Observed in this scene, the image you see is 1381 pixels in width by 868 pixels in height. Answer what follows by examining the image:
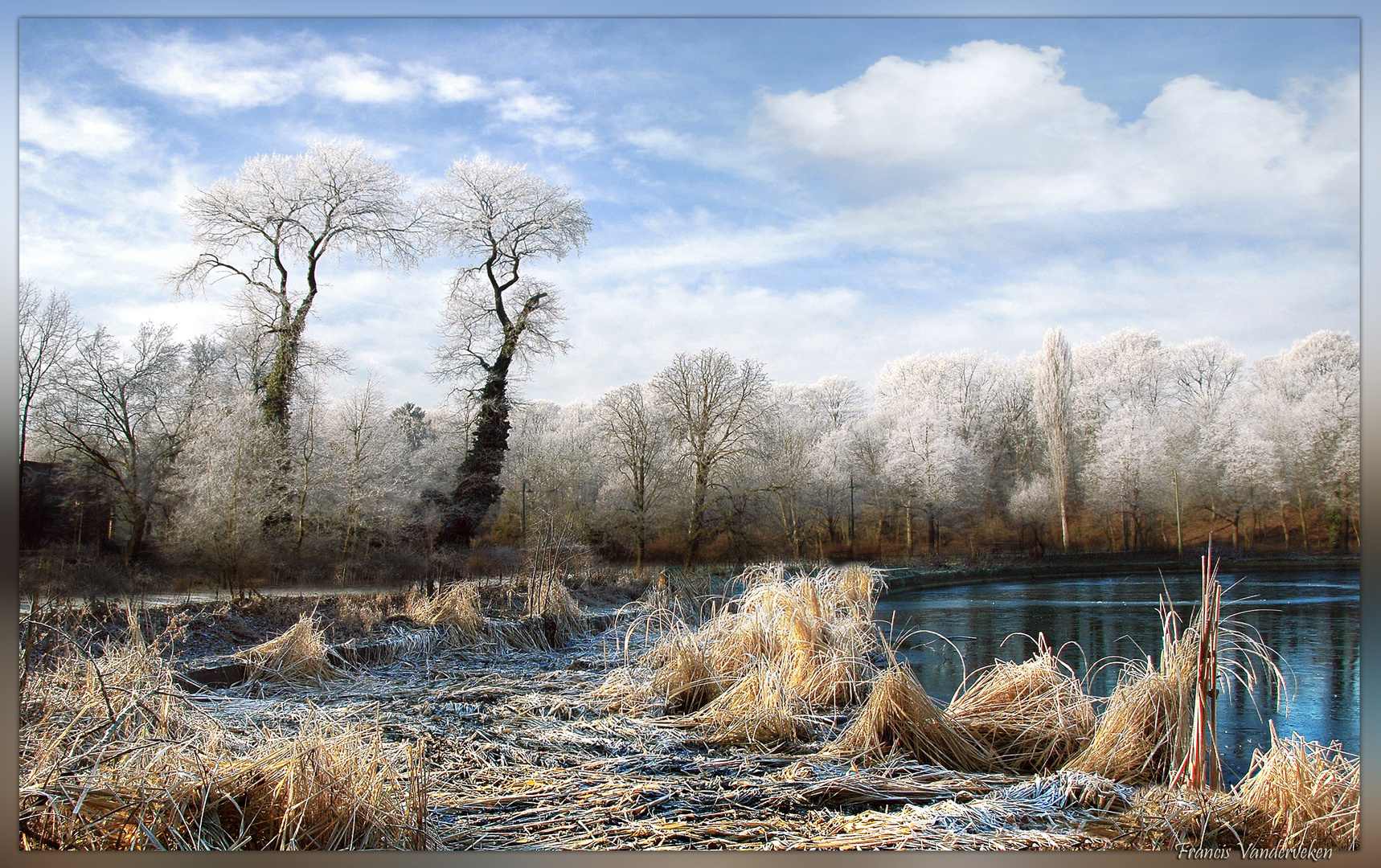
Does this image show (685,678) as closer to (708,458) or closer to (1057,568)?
(708,458)

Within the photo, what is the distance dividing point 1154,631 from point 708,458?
18.8ft

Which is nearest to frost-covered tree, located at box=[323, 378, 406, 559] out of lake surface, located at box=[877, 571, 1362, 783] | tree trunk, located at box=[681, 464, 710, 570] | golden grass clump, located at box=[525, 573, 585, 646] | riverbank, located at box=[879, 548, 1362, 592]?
golden grass clump, located at box=[525, 573, 585, 646]

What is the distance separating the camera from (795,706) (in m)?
3.38

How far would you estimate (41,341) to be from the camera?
4.55m

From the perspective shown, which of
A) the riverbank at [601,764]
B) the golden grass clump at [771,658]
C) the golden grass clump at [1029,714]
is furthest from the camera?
the golden grass clump at [771,658]

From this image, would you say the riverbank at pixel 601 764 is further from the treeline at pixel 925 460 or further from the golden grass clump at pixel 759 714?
the treeline at pixel 925 460

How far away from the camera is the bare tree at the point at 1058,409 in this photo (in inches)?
326

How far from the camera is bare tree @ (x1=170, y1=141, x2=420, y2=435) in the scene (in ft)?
23.1

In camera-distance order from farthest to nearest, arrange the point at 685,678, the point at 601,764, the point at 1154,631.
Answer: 1. the point at 1154,631
2. the point at 685,678
3. the point at 601,764

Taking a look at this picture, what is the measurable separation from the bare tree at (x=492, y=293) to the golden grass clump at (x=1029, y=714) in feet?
18.4

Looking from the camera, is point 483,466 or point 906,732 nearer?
point 906,732

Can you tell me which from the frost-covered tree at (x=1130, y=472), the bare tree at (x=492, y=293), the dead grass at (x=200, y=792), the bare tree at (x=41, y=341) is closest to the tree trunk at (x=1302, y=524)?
the frost-covered tree at (x=1130, y=472)

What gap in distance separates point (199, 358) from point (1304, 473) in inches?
352

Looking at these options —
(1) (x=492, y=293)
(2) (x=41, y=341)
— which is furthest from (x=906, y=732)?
(1) (x=492, y=293)
